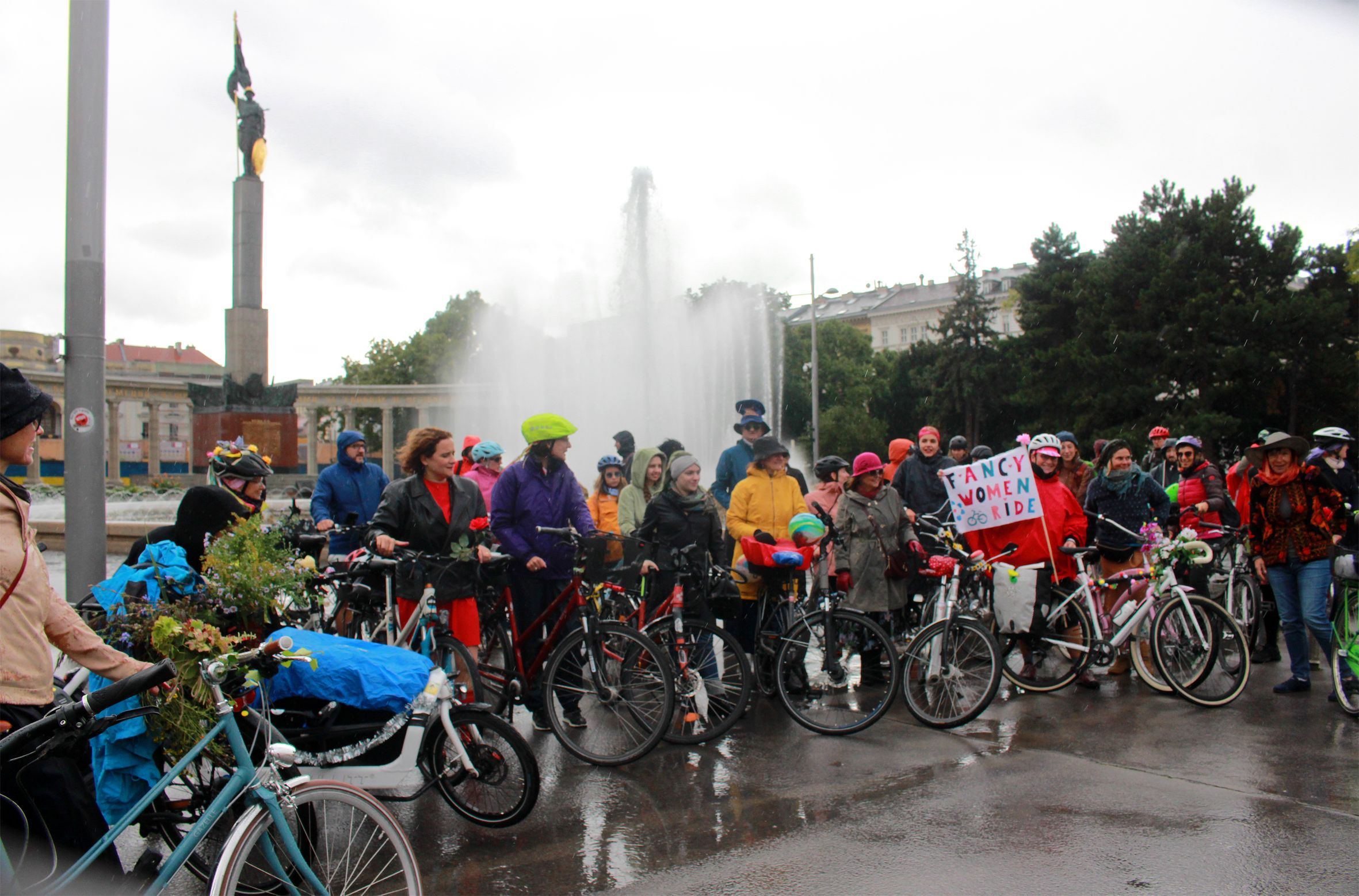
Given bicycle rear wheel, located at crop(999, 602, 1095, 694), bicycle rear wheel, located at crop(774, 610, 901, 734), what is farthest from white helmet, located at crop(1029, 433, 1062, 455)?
bicycle rear wheel, located at crop(774, 610, 901, 734)

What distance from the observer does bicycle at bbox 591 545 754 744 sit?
6012 mm

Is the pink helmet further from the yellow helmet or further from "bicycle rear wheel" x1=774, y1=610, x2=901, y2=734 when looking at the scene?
the yellow helmet

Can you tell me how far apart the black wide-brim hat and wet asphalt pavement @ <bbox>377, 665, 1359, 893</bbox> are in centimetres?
222

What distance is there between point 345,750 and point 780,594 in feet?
11.4

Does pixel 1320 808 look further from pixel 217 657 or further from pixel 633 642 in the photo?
pixel 217 657

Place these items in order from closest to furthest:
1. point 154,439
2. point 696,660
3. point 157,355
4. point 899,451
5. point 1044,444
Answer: point 696,660
point 1044,444
point 899,451
point 154,439
point 157,355

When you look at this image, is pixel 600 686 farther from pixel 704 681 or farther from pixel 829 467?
pixel 829 467

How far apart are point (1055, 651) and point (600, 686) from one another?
3643mm

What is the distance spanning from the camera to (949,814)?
4777 mm

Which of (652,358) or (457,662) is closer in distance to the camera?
(457,662)

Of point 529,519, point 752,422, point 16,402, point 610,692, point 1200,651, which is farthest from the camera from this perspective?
point 752,422

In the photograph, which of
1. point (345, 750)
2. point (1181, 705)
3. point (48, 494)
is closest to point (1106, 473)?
point (1181, 705)

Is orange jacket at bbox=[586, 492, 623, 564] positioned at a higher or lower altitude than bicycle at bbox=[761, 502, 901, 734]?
higher

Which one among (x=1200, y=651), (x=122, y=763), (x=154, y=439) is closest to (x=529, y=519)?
(x=122, y=763)
